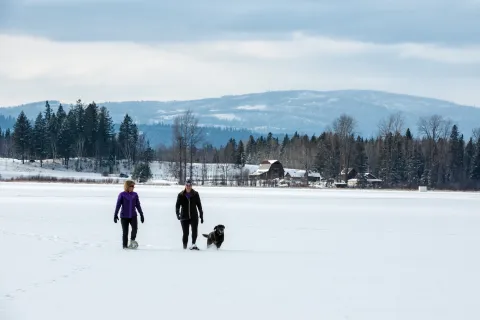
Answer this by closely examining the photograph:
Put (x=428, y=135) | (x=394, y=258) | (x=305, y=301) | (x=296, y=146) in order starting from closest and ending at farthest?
(x=305, y=301) < (x=394, y=258) < (x=428, y=135) < (x=296, y=146)

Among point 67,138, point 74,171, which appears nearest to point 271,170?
point 74,171

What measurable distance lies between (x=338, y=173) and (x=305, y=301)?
10101 cm

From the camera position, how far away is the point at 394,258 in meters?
14.7

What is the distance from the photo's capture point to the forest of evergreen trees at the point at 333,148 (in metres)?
106

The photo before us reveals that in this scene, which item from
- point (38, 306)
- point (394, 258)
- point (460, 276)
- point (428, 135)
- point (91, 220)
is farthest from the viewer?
point (428, 135)

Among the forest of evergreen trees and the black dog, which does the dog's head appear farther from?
the forest of evergreen trees

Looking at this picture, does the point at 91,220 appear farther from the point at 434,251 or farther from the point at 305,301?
the point at 305,301

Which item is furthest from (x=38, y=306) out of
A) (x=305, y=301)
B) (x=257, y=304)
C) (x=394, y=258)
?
(x=394, y=258)

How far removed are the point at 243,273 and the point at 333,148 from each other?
326ft

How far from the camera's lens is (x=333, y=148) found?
110750 mm

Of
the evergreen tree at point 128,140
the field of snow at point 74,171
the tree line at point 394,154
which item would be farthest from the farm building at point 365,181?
the evergreen tree at point 128,140

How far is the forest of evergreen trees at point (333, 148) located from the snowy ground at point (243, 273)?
248ft

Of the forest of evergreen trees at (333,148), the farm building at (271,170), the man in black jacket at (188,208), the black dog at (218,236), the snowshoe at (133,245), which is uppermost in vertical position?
the forest of evergreen trees at (333,148)

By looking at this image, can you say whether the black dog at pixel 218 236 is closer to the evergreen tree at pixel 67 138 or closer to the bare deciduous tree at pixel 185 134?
the bare deciduous tree at pixel 185 134
